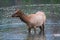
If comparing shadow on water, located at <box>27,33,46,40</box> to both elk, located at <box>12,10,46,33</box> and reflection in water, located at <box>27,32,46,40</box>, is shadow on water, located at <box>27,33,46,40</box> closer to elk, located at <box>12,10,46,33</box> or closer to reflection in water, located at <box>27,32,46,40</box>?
reflection in water, located at <box>27,32,46,40</box>

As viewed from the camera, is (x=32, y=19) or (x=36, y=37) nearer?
(x=36, y=37)

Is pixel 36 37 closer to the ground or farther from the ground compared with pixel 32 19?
closer to the ground

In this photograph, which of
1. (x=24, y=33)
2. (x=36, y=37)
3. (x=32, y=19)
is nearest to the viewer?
(x=36, y=37)

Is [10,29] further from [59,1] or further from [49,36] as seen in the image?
[59,1]

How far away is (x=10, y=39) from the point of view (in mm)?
10570

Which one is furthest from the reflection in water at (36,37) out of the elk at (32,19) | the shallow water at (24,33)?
the elk at (32,19)

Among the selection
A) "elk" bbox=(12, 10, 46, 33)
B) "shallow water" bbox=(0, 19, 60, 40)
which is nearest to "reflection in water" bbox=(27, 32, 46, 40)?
"shallow water" bbox=(0, 19, 60, 40)

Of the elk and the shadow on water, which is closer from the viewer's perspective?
the shadow on water

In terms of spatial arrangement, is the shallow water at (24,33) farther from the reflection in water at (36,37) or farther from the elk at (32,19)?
the elk at (32,19)

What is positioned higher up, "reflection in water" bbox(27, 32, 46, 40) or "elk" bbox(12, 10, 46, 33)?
"elk" bbox(12, 10, 46, 33)

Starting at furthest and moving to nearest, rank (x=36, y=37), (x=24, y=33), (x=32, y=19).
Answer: (x=24, y=33)
(x=32, y=19)
(x=36, y=37)

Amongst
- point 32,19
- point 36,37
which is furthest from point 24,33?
point 36,37

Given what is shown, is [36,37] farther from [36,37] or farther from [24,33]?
[24,33]

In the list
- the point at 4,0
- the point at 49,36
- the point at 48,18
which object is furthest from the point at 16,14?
the point at 4,0
